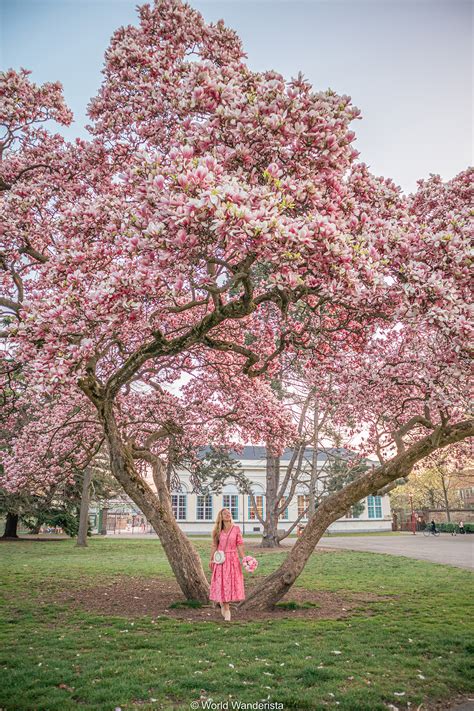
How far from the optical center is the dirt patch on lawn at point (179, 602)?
8812 millimetres

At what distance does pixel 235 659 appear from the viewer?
595 centimetres

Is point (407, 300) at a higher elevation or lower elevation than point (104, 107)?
lower

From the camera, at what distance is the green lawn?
4.80 metres

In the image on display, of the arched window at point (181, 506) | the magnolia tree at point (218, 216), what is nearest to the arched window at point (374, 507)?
the arched window at point (181, 506)

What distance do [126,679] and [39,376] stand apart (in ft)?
11.3

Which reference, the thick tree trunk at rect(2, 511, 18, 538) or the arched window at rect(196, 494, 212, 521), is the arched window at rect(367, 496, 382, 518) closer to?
the arched window at rect(196, 494, 212, 521)

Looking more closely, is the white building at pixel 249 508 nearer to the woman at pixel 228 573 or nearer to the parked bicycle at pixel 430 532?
the parked bicycle at pixel 430 532

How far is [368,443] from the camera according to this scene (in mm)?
13031

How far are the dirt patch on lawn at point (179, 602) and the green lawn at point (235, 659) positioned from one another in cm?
42

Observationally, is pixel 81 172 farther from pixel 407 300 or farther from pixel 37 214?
pixel 407 300

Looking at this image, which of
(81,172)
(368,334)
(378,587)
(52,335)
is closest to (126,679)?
(52,335)

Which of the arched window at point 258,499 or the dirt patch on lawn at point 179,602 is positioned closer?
the dirt patch on lawn at point 179,602

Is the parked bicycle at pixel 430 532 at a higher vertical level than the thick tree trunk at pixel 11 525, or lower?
lower

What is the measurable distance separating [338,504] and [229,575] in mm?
2305
